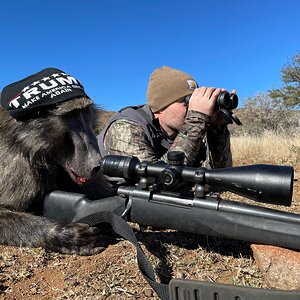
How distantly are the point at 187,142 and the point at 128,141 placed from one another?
63cm

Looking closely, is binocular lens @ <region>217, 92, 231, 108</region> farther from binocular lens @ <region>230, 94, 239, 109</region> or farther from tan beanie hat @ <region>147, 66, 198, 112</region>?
tan beanie hat @ <region>147, 66, 198, 112</region>

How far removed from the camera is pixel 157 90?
4.10m

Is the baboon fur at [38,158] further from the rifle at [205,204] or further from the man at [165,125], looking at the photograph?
the man at [165,125]

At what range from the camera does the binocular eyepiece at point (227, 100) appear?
10.9 ft

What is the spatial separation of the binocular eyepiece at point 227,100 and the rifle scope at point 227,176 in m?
1.22

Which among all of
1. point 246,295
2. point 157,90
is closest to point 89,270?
point 246,295

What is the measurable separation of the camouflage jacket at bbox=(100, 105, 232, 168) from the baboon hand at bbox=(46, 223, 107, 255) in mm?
1290

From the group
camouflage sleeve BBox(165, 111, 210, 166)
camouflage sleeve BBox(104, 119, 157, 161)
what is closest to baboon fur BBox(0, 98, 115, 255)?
camouflage sleeve BBox(104, 119, 157, 161)

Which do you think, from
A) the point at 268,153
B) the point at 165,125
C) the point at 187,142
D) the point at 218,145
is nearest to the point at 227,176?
the point at 187,142

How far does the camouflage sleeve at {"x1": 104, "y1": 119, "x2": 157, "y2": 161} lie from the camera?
12.5ft

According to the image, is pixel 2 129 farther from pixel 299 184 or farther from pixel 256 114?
pixel 256 114

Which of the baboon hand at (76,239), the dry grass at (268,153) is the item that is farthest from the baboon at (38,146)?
the dry grass at (268,153)

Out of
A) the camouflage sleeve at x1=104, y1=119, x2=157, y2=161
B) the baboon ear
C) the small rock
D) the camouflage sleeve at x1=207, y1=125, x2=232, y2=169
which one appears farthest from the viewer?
the camouflage sleeve at x1=207, y1=125, x2=232, y2=169

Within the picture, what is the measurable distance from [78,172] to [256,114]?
16451 millimetres
